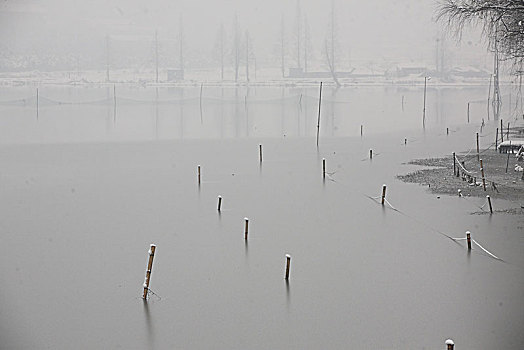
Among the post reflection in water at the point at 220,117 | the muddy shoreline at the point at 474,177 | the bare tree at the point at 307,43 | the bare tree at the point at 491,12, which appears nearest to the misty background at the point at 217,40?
the bare tree at the point at 307,43

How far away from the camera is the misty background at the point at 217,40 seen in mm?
121875

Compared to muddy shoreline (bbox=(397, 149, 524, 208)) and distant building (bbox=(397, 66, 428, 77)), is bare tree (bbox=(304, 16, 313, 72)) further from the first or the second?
muddy shoreline (bbox=(397, 149, 524, 208))

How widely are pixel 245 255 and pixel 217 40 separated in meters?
108

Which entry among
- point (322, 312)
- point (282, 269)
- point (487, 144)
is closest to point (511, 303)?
point (322, 312)

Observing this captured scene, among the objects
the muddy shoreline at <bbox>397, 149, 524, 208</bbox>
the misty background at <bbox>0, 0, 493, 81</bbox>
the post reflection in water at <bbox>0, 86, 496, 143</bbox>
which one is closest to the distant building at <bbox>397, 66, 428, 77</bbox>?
the misty background at <bbox>0, 0, 493, 81</bbox>

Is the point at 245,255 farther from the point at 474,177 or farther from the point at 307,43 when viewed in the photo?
the point at 307,43

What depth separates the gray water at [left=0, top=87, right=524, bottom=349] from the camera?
11328mm

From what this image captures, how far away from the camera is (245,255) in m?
15.5

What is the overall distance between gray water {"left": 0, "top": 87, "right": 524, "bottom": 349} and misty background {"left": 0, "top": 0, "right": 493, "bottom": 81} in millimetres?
85570

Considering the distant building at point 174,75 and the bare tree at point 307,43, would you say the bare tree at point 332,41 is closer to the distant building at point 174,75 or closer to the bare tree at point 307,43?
the bare tree at point 307,43

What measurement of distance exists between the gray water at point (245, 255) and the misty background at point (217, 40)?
85.6 m

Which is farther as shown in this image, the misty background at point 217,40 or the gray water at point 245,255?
the misty background at point 217,40

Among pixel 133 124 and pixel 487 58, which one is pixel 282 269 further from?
pixel 487 58

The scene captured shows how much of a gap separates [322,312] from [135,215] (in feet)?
27.1
